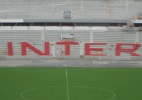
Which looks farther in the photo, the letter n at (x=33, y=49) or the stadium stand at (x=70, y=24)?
the stadium stand at (x=70, y=24)

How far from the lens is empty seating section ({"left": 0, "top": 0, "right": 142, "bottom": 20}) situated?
35094mm
